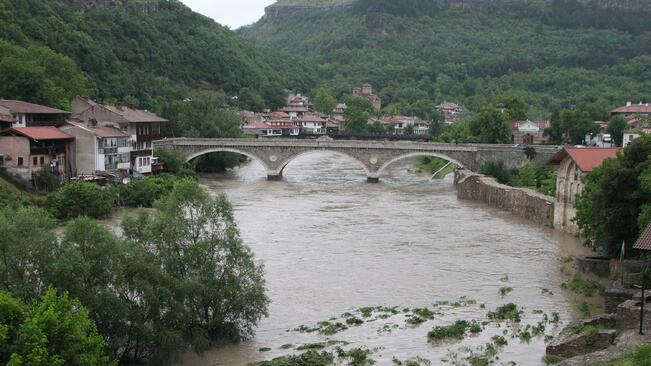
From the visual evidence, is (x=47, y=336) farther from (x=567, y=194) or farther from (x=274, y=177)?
(x=274, y=177)

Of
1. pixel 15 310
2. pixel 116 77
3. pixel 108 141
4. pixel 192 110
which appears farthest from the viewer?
pixel 116 77

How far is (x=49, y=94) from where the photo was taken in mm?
63812

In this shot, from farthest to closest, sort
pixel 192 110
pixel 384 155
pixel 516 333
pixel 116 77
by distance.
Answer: pixel 116 77 → pixel 192 110 → pixel 384 155 → pixel 516 333

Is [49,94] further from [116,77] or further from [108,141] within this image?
[116,77]

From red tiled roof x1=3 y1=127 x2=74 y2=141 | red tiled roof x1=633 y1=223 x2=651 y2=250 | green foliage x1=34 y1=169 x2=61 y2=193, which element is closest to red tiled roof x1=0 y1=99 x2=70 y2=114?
red tiled roof x1=3 y1=127 x2=74 y2=141

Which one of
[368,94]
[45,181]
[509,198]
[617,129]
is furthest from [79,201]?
[368,94]

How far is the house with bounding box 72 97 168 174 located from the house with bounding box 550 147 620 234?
31.1 metres

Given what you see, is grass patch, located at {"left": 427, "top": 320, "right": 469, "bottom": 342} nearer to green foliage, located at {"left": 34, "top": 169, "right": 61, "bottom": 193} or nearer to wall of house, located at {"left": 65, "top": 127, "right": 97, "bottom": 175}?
green foliage, located at {"left": 34, "top": 169, "right": 61, "bottom": 193}

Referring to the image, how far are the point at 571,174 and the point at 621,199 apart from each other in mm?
12346

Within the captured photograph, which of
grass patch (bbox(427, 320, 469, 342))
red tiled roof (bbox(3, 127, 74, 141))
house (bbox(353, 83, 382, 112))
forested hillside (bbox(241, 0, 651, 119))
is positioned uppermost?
forested hillside (bbox(241, 0, 651, 119))

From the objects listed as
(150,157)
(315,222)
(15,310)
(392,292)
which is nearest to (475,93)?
(150,157)

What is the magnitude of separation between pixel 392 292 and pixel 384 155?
41.7m

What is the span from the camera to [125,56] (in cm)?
10950

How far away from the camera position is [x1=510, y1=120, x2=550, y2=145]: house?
86.4 metres
